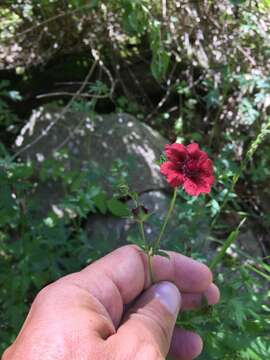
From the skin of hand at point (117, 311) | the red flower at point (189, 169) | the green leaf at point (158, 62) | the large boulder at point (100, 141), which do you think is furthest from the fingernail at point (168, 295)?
the large boulder at point (100, 141)

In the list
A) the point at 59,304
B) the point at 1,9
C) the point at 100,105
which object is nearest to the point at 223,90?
the point at 100,105

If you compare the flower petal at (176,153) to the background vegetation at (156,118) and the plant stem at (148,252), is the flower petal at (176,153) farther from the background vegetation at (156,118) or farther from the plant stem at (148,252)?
the background vegetation at (156,118)

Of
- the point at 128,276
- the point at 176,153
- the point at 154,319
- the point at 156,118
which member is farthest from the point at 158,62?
the point at 156,118

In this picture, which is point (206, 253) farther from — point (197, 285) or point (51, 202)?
point (197, 285)

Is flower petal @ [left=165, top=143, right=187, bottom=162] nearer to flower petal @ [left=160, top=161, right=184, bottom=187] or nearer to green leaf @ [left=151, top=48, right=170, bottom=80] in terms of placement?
flower petal @ [left=160, top=161, right=184, bottom=187]

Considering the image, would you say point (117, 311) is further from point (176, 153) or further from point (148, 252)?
point (176, 153)

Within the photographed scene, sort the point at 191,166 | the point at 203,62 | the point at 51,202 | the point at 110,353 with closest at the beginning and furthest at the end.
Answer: the point at 110,353 < the point at 191,166 < the point at 51,202 < the point at 203,62
